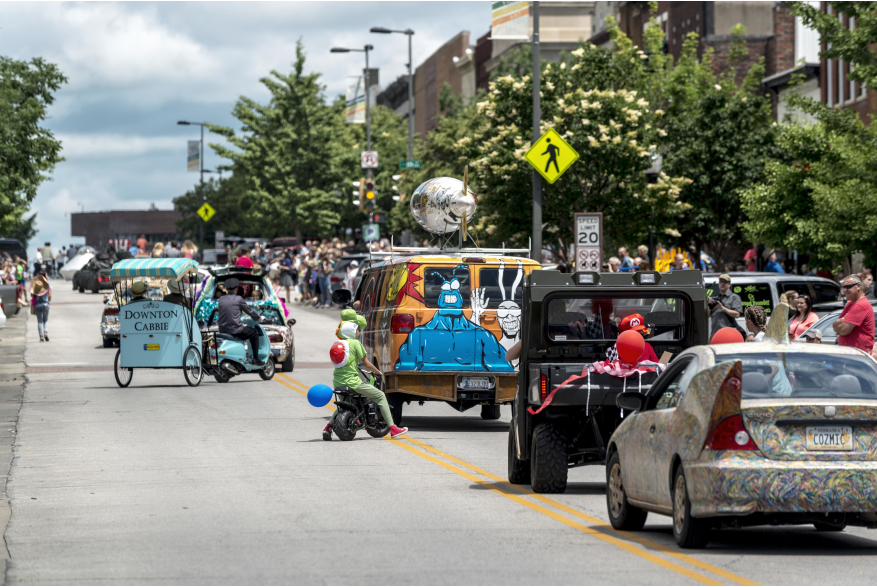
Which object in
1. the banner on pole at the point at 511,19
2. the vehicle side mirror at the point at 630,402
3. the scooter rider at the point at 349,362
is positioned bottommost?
the scooter rider at the point at 349,362

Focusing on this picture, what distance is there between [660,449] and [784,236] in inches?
931

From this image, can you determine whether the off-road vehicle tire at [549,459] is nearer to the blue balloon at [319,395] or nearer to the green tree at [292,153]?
the blue balloon at [319,395]

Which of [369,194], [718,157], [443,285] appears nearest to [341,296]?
[443,285]

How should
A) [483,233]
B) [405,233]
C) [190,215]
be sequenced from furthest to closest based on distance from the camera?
1. [190,215]
2. [405,233]
3. [483,233]

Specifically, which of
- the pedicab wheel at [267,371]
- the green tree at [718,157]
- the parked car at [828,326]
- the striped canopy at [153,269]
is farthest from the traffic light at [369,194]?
the parked car at [828,326]

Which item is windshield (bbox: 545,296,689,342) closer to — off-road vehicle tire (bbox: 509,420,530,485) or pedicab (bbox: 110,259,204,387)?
off-road vehicle tire (bbox: 509,420,530,485)

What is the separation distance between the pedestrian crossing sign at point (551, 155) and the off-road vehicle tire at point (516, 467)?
15623 mm

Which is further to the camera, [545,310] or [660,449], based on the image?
[545,310]

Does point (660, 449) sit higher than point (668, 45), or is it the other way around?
point (668, 45)

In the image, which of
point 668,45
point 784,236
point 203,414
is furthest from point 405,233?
point 203,414

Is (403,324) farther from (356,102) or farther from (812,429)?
(356,102)

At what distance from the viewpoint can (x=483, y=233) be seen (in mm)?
38844

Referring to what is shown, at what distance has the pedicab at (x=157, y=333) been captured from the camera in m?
24.3

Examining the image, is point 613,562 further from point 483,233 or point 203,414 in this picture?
point 483,233
